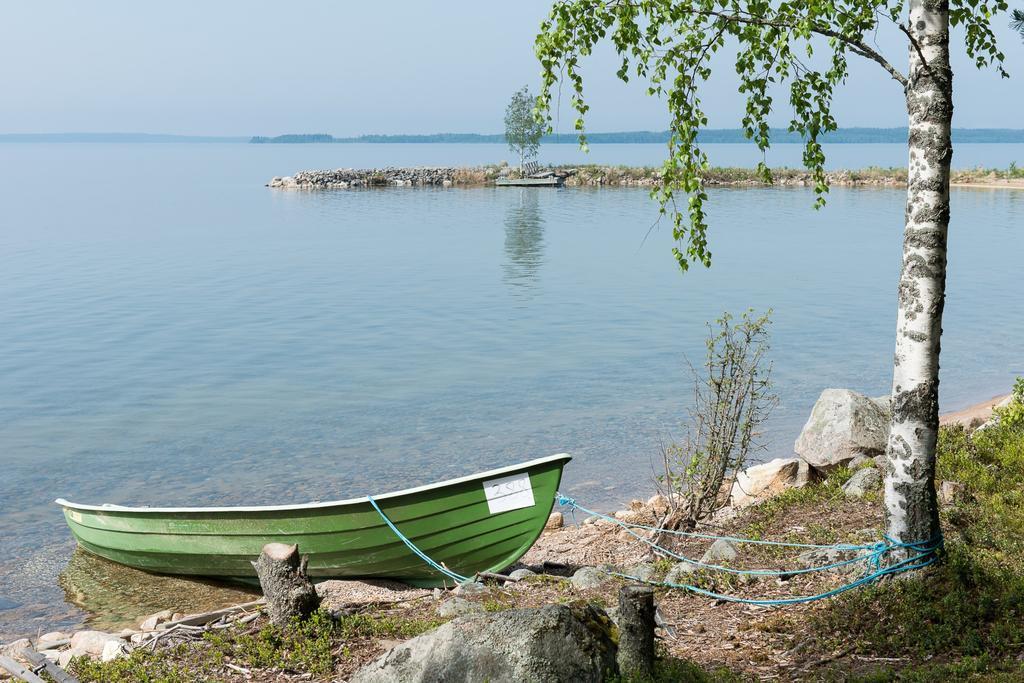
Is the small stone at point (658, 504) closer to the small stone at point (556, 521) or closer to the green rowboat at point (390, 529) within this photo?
the small stone at point (556, 521)

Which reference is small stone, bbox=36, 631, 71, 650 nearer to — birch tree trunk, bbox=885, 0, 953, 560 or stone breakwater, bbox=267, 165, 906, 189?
birch tree trunk, bbox=885, 0, 953, 560

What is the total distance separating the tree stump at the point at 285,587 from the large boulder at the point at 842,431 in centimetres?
670

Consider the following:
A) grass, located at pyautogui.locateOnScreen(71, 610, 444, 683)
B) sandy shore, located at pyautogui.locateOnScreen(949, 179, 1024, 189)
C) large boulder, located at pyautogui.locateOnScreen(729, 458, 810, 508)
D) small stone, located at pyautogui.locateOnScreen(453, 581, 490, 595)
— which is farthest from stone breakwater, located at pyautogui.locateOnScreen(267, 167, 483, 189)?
grass, located at pyautogui.locateOnScreen(71, 610, 444, 683)

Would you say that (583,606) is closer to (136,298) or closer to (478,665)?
(478,665)

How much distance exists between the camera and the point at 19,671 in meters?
7.12

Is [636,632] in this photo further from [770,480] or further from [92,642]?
[770,480]


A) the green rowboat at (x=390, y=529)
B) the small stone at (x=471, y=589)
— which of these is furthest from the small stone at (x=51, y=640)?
the small stone at (x=471, y=589)

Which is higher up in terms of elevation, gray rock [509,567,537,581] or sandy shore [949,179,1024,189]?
sandy shore [949,179,1024,189]

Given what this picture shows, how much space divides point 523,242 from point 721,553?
4029 centimetres

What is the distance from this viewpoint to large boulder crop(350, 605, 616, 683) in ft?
19.9

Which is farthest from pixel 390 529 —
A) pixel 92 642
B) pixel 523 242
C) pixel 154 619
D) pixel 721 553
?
pixel 523 242

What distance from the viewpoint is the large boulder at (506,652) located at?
6.06 meters

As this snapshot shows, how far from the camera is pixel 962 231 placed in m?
50.8

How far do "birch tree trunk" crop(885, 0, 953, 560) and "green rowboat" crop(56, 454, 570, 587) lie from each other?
10.9 ft
